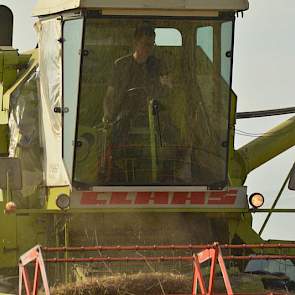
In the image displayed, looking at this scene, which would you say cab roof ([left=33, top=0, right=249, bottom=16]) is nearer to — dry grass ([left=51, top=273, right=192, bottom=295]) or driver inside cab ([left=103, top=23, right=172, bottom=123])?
driver inside cab ([left=103, top=23, right=172, bottom=123])

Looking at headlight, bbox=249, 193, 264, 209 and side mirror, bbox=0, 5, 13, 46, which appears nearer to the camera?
headlight, bbox=249, 193, 264, 209

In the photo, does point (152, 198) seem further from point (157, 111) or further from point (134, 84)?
point (134, 84)

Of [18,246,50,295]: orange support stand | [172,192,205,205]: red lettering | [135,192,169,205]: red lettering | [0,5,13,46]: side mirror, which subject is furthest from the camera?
[0,5,13,46]: side mirror

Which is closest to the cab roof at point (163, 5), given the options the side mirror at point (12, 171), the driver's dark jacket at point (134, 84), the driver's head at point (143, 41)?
the driver's head at point (143, 41)

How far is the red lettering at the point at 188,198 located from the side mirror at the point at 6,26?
10.6 feet

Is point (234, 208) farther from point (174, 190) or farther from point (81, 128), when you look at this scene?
point (81, 128)

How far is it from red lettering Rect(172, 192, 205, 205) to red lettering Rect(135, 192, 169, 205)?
86 millimetres

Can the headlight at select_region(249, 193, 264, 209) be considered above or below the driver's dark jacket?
below

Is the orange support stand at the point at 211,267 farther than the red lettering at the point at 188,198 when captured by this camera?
No

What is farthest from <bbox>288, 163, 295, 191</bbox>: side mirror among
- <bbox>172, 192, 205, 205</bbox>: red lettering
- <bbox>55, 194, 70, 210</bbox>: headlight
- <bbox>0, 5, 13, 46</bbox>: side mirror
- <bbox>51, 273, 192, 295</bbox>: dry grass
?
<bbox>0, 5, 13, 46</bbox>: side mirror

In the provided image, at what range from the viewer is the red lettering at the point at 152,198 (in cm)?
1009

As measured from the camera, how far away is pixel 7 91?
1134 centimetres

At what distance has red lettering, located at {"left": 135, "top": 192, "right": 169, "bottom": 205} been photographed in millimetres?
10094

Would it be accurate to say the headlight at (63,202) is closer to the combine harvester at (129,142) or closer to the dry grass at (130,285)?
the combine harvester at (129,142)
